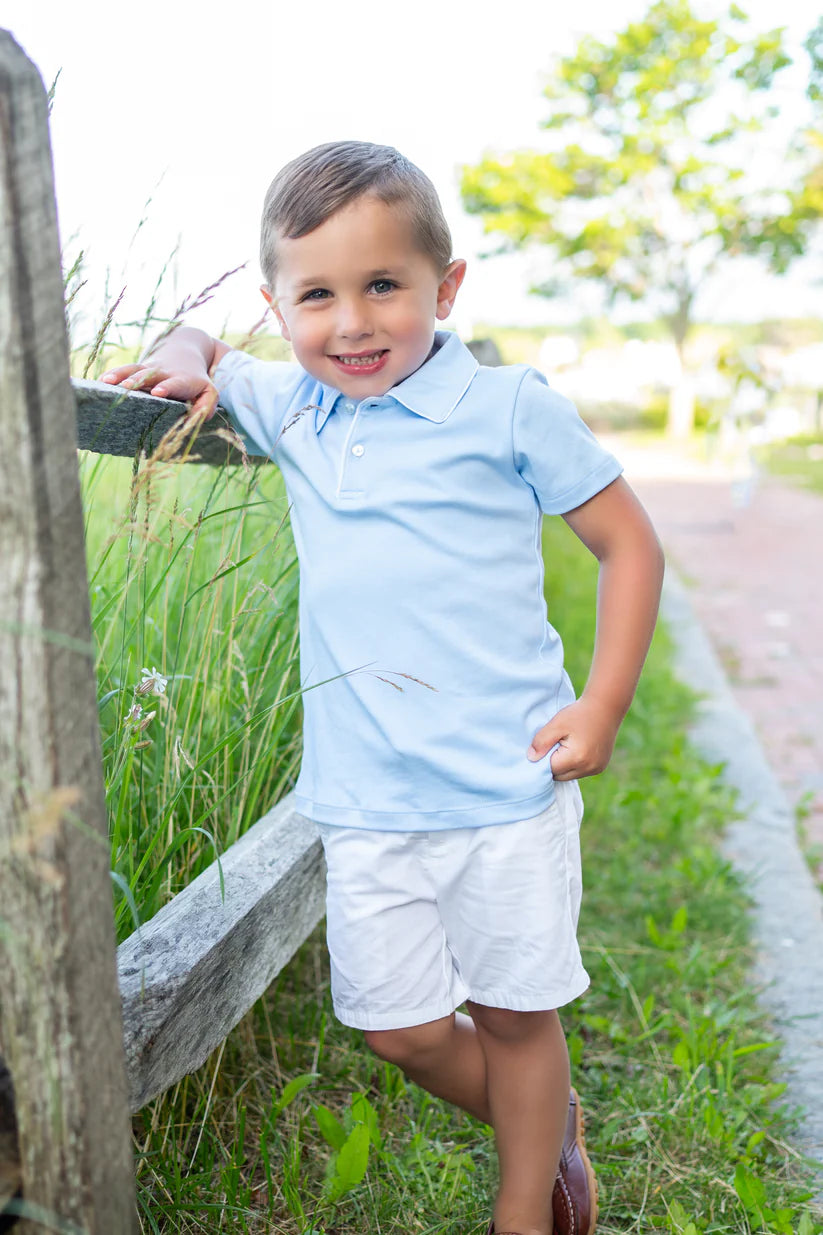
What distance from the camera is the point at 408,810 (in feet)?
A: 5.07

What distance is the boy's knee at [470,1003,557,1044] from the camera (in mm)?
1635

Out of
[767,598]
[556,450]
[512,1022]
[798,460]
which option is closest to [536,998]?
[512,1022]

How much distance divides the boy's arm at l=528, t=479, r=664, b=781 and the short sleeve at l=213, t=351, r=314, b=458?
1.54 ft

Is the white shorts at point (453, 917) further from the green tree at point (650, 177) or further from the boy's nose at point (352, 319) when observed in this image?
the green tree at point (650, 177)

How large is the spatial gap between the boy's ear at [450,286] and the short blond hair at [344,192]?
28 mm

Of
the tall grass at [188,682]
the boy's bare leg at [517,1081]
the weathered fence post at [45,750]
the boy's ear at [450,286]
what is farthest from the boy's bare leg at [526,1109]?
the boy's ear at [450,286]

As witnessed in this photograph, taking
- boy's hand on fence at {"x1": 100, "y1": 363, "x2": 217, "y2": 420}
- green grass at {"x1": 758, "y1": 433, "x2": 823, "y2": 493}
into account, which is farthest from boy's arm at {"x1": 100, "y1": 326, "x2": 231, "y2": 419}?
green grass at {"x1": 758, "y1": 433, "x2": 823, "y2": 493}

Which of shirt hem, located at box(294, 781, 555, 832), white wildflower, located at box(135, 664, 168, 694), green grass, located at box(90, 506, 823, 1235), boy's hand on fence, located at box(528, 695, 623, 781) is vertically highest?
white wildflower, located at box(135, 664, 168, 694)

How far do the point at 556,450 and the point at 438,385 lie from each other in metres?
0.19

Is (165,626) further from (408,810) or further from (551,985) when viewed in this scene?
(551,985)

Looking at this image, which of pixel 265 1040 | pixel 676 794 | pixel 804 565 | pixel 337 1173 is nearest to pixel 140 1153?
pixel 337 1173

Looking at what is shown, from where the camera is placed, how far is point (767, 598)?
7414 mm

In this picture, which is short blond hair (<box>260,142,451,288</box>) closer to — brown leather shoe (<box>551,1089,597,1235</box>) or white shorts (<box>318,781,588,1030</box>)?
white shorts (<box>318,781,588,1030</box>)

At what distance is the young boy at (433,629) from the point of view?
154cm
